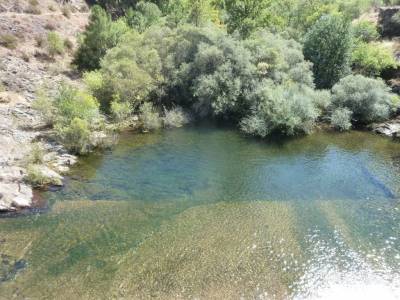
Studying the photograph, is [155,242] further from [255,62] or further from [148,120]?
[255,62]

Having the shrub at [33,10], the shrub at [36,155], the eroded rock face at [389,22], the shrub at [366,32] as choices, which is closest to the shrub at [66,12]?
the shrub at [33,10]

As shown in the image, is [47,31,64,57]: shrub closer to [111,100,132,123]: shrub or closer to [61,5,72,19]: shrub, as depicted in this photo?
[61,5,72,19]: shrub

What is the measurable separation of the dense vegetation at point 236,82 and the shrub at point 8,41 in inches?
180

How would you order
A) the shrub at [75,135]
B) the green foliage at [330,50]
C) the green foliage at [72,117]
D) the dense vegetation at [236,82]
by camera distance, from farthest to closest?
the green foliage at [330,50]
the dense vegetation at [236,82]
the green foliage at [72,117]
the shrub at [75,135]

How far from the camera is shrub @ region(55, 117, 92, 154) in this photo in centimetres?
3192

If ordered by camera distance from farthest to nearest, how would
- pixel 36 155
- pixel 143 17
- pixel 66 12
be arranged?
pixel 66 12
pixel 143 17
pixel 36 155

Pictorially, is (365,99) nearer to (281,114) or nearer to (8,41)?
(281,114)

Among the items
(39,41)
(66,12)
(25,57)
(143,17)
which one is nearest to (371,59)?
(143,17)

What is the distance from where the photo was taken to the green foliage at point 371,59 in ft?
150

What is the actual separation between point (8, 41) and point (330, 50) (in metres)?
39.7

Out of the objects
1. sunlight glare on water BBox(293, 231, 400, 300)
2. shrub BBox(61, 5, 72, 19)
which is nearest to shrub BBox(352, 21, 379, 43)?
sunlight glare on water BBox(293, 231, 400, 300)

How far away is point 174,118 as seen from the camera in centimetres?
4009

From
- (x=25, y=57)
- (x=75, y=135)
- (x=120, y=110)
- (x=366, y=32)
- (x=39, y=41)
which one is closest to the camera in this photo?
(x=75, y=135)

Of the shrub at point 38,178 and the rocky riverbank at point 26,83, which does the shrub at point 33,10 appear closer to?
the rocky riverbank at point 26,83
